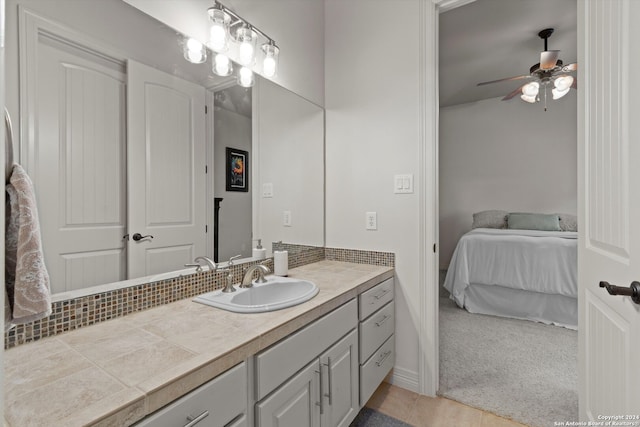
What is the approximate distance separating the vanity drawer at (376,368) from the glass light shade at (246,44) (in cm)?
169

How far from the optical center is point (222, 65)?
1522 millimetres

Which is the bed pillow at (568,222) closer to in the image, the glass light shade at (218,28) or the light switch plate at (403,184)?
the light switch plate at (403,184)

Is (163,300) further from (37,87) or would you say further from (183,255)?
(37,87)

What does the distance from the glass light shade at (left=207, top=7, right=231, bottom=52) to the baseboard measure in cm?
210

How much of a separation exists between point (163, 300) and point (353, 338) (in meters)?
0.87

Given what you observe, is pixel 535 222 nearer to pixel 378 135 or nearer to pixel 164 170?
pixel 378 135

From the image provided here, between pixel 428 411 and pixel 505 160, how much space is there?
14.6 ft

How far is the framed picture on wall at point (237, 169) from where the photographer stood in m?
1.63

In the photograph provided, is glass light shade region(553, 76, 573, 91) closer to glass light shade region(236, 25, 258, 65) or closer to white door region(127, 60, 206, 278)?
glass light shade region(236, 25, 258, 65)

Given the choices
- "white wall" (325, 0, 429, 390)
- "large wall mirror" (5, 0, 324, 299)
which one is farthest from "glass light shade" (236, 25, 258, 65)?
"white wall" (325, 0, 429, 390)

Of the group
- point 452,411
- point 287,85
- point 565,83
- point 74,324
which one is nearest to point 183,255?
point 74,324

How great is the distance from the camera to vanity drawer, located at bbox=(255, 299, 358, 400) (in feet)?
3.20

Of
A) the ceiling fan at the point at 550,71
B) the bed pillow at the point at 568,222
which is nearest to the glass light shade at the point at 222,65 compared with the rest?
the ceiling fan at the point at 550,71

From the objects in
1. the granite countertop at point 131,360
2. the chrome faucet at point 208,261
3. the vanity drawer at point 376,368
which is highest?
the chrome faucet at point 208,261
